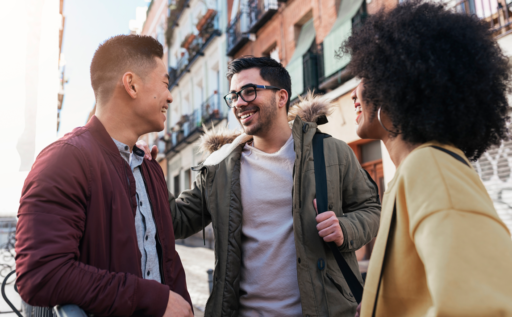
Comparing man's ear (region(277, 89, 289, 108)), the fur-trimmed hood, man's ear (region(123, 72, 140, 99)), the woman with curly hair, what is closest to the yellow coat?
the woman with curly hair

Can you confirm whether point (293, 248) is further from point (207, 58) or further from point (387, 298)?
point (207, 58)

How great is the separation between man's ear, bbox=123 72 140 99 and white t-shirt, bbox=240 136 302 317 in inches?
35.6

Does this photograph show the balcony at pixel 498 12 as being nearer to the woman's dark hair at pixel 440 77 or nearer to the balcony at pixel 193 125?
the woman's dark hair at pixel 440 77

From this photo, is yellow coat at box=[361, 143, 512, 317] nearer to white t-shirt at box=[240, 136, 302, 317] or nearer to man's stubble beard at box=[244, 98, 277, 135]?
white t-shirt at box=[240, 136, 302, 317]

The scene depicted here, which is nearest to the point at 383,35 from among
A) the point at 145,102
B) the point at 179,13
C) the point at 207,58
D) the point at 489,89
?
the point at 489,89

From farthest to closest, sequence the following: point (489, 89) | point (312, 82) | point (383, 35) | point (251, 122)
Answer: point (312, 82) < point (251, 122) < point (383, 35) < point (489, 89)

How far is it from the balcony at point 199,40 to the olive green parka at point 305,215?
53.8ft

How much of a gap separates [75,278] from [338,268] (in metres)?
1.39

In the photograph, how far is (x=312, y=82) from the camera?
11234mm

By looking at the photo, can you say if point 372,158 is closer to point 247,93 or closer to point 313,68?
point 313,68

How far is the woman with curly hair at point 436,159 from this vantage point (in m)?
0.94

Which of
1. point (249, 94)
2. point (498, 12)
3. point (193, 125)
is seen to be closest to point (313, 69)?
point (498, 12)

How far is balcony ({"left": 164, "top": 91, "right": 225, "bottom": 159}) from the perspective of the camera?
17672mm

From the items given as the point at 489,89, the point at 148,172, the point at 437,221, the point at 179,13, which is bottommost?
the point at 437,221
